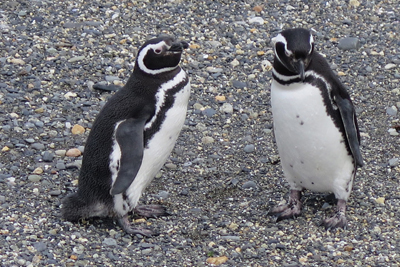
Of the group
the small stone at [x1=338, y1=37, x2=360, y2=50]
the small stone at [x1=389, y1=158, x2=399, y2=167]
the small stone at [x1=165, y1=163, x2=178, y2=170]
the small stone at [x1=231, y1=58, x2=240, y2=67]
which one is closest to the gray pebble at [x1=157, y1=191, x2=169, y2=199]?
the small stone at [x1=165, y1=163, x2=178, y2=170]

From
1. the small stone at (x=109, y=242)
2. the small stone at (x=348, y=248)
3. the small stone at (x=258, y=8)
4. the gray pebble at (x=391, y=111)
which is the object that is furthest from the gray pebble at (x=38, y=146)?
the small stone at (x=258, y=8)

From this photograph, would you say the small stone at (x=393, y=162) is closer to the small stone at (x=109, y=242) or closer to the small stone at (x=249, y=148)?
the small stone at (x=249, y=148)

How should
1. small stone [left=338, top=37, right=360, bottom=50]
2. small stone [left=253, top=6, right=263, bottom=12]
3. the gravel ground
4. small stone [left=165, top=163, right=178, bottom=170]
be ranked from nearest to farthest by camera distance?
1. the gravel ground
2. small stone [left=165, top=163, right=178, bottom=170]
3. small stone [left=338, top=37, right=360, bottom=50]
4. small stone [left=253, top=6, right=263, bottom=12]

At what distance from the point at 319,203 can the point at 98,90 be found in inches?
88.6

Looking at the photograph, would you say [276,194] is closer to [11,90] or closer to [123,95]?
[123,95]

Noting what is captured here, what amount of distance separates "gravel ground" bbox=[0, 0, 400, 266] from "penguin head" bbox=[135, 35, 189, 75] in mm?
922

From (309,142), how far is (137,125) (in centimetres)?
101

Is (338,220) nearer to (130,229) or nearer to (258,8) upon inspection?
(130,229)

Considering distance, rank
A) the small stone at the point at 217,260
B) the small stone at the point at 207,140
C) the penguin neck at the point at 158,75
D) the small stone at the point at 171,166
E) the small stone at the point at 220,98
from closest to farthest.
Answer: the small stone at the point at 217,260
the penguin neck at the point at 158,75
the small stone at the point at 171,166
the small stone at the point at 207,140
the small stone at the point at 220,98

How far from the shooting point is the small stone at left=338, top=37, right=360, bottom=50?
22.2ft

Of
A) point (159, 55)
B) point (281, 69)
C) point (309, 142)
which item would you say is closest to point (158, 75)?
point (159, 55)

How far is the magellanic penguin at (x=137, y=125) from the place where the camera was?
429cm

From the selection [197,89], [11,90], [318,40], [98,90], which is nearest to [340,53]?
[318,40]

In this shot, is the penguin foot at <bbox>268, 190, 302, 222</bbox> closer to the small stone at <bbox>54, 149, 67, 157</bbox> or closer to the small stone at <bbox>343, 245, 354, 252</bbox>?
the small stone at <bbox>343, 245, 354, 252</bbox>
